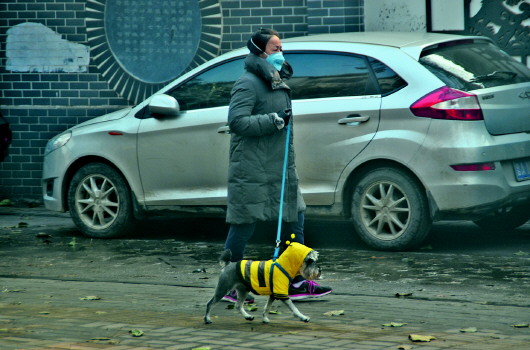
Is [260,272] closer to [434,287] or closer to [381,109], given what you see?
[434,287]

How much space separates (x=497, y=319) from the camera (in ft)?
20.4

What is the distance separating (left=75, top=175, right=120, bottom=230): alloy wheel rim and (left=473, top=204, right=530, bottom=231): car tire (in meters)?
3.33

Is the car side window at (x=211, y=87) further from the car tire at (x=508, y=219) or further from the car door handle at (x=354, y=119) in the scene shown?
the car tire at (x=508, y=219)

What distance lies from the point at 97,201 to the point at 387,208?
9.31ft

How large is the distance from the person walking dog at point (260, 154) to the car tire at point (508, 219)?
10.0 ft

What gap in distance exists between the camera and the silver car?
866 centimetres

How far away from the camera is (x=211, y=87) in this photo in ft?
32.0

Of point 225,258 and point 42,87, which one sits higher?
point 42,87

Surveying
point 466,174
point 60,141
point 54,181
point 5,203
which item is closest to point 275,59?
point 466,174

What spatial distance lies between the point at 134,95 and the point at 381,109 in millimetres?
4855

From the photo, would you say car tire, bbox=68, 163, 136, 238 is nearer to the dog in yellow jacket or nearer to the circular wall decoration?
the circular wall decoration

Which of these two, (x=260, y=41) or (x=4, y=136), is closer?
(x=260, y=41)

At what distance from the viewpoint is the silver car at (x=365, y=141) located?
28.4ft

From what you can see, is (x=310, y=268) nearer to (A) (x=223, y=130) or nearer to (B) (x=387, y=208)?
(B) (x=387, y=208)
